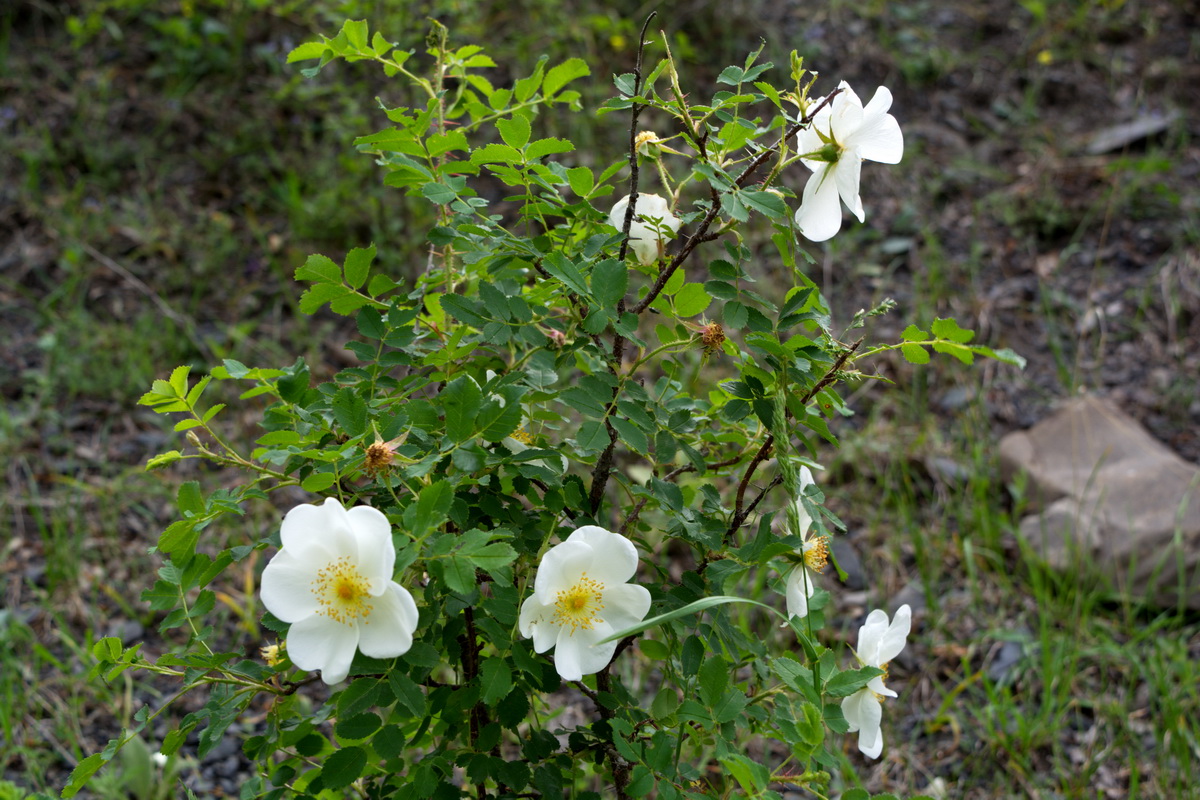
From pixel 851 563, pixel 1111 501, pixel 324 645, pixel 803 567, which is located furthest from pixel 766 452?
pixel 1111 501

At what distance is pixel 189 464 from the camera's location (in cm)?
311

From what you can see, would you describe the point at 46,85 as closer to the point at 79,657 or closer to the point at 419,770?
the point at 79,657

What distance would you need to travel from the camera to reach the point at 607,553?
1.10 m

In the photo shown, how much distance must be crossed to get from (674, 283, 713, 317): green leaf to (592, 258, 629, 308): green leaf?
0.16 meters

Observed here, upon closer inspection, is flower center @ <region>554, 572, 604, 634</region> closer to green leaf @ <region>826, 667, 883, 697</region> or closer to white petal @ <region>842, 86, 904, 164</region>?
green leaf @ <region>826, 667, 883, 697</region>

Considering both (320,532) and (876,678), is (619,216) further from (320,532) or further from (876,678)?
(876,678)

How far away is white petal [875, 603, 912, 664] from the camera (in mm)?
1294

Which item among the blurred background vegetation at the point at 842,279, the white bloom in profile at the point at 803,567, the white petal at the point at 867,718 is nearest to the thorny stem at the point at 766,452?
the white bloom in profile at the point at 803,567

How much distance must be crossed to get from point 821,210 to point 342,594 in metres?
0.66

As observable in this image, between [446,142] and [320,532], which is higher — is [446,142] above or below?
above

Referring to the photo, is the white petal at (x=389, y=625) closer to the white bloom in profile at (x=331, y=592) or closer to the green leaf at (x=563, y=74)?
the white bloom in profile at (x=331, y=592)

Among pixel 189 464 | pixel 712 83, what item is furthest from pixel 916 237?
pixel 189 464

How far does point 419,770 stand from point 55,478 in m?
2.26

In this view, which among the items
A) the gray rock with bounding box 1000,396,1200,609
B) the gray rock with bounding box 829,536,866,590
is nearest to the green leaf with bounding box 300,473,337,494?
the gray rock with bounding box 829,536,866,590
